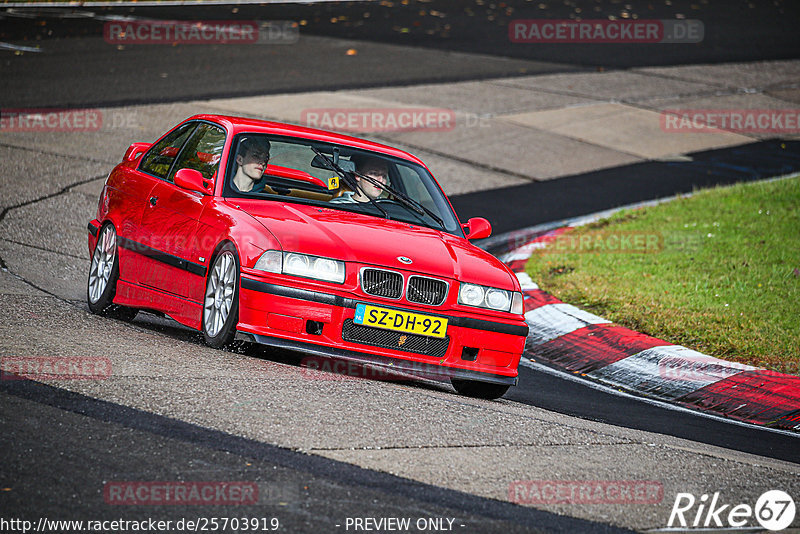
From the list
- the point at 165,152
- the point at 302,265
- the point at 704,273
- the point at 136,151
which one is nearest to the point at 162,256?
the point at 165,152

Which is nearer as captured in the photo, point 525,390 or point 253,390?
point 253,390

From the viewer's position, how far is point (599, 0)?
33000 millimetres

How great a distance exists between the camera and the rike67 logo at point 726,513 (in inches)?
181

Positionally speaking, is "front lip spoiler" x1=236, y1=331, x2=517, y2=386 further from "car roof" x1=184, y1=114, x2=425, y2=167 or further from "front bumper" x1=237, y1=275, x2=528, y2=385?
"car roof" x1=184, y1=114, x2=425, y2=167

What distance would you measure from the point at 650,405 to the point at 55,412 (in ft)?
13.0

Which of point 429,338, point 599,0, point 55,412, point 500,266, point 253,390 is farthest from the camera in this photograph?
point 599,0

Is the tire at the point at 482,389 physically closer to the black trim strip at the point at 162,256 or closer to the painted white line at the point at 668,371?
the painted white line at the point at 668,371

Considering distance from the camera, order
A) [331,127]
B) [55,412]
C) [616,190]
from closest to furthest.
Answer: [55,412] < [616,190] < [331,127]

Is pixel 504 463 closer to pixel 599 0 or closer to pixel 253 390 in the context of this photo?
pixel 253 390

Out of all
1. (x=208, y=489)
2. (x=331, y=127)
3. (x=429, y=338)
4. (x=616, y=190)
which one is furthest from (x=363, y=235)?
(x=331, y=127)

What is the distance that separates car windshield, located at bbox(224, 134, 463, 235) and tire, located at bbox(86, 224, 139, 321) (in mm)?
1094

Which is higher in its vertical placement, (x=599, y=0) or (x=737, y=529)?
(x=599, y=0)

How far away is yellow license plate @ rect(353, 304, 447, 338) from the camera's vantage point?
6348 millimetres

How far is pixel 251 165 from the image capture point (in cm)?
730
